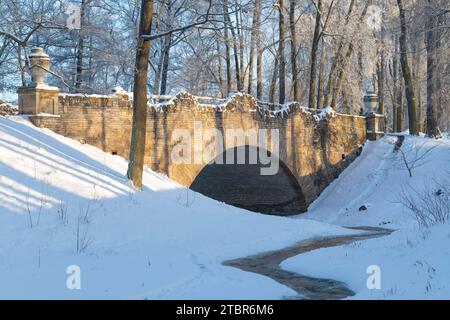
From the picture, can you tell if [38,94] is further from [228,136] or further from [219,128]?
[228,136]

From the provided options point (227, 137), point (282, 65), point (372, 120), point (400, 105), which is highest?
point (282, 65)

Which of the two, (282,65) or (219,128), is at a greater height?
(282,65)

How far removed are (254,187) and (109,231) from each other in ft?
47.7

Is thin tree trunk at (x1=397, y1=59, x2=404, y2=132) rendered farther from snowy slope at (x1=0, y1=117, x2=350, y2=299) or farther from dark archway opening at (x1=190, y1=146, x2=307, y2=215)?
snowy slope at (x1=0, y1=117, x2=350, y2=299)

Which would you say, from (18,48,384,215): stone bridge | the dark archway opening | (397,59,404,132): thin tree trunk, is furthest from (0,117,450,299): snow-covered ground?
(397,59,404,132): thin tree trunk

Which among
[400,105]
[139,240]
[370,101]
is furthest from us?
[400,105]

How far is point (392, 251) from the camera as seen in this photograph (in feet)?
26.8

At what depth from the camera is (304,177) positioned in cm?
2303

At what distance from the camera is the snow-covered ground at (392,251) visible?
6188mm

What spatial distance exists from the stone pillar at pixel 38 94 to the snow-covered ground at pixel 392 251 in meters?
7.85

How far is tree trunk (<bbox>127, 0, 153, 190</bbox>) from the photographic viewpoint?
1234cm

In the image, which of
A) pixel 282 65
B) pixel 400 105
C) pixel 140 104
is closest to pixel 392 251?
pixel 140 104

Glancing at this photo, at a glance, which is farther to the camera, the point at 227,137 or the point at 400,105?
the point at 400,105
